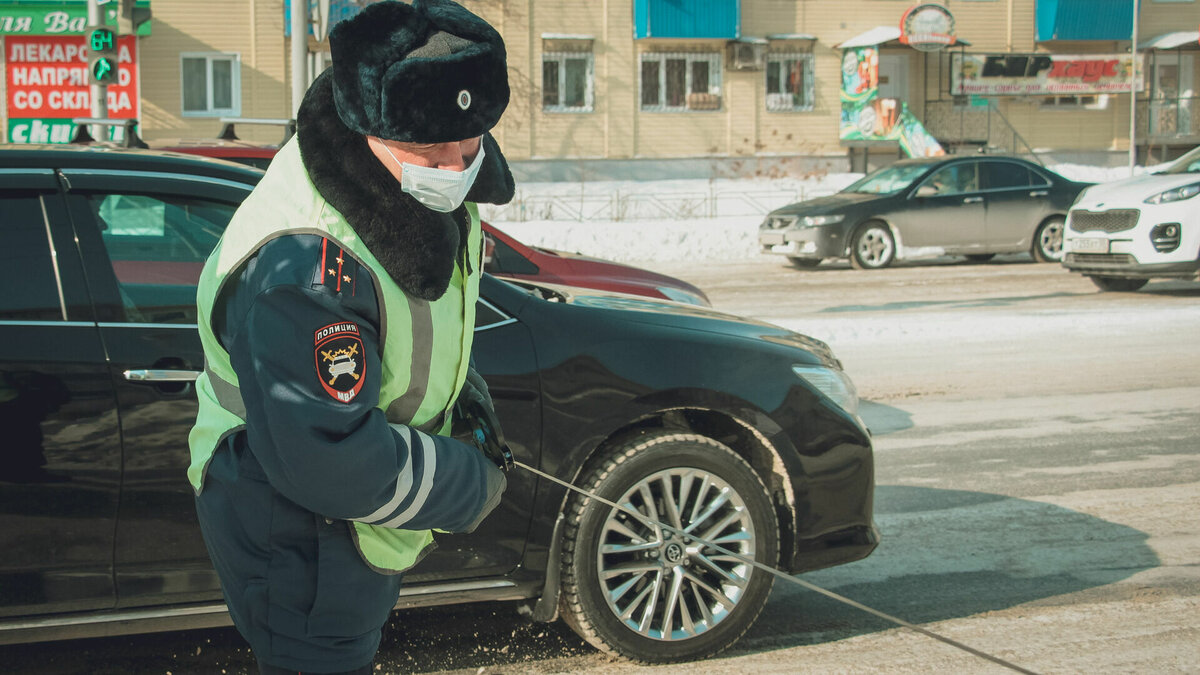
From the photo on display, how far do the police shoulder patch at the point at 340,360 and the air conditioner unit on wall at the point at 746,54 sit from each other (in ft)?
108

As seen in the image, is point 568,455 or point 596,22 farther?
point 596,22

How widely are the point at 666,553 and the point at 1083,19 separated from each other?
3650cm

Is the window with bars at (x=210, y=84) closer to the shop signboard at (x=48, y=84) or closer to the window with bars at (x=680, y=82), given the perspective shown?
the shop signboard at (x=48, y=84)

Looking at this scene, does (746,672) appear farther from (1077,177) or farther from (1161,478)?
(1077,177)

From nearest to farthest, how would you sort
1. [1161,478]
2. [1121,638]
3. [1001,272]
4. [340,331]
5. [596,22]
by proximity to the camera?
[340,331], [1121,638], [1161,478], [1001,272], [596,22]

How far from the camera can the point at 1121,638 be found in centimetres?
435

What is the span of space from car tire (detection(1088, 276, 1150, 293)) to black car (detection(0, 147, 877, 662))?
11.3 m

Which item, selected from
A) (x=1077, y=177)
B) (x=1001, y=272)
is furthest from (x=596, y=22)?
(x=1001, y=272)

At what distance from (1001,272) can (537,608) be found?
15.1 meters

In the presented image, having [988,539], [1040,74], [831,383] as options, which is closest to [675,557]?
[831,383]

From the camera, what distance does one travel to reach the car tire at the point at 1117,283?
14.5m

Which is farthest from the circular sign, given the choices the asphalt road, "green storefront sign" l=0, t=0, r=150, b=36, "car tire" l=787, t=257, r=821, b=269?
the asphalt road

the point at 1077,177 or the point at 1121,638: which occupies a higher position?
the point at 1077,177

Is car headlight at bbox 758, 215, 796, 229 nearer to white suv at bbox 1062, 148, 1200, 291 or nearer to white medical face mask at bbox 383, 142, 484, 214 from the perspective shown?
white suv at bbox 1062, 148, 1200, 291
